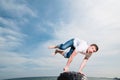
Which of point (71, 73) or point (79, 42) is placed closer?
point (71, 73)

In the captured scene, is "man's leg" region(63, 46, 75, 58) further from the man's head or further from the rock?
the rock

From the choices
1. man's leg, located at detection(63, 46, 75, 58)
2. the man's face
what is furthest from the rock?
man's leg, located at detection(63, 46, 75, 58)

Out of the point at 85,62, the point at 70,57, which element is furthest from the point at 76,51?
the point at 85,62

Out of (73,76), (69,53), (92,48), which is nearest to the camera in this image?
(73,76)

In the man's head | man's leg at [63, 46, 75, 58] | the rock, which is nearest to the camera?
the rock

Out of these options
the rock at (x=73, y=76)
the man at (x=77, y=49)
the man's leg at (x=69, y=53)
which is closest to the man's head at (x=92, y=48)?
the man at (x=77, y=49)

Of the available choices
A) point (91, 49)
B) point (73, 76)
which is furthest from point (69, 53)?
point (73, 76)

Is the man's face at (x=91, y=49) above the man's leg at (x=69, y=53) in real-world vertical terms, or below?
below

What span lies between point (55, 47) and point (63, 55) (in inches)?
28.4

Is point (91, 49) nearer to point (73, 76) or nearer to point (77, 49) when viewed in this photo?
point (77, 49)

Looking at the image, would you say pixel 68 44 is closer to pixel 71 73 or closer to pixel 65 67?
pixel 65 67

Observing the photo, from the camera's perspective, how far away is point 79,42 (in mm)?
11234

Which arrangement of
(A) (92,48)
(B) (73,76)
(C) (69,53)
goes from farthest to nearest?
(C) (69,53) → (A) (92,48) → (B) (73,76)

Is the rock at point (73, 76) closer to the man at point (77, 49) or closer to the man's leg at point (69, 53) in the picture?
the man at point (77, 49)
